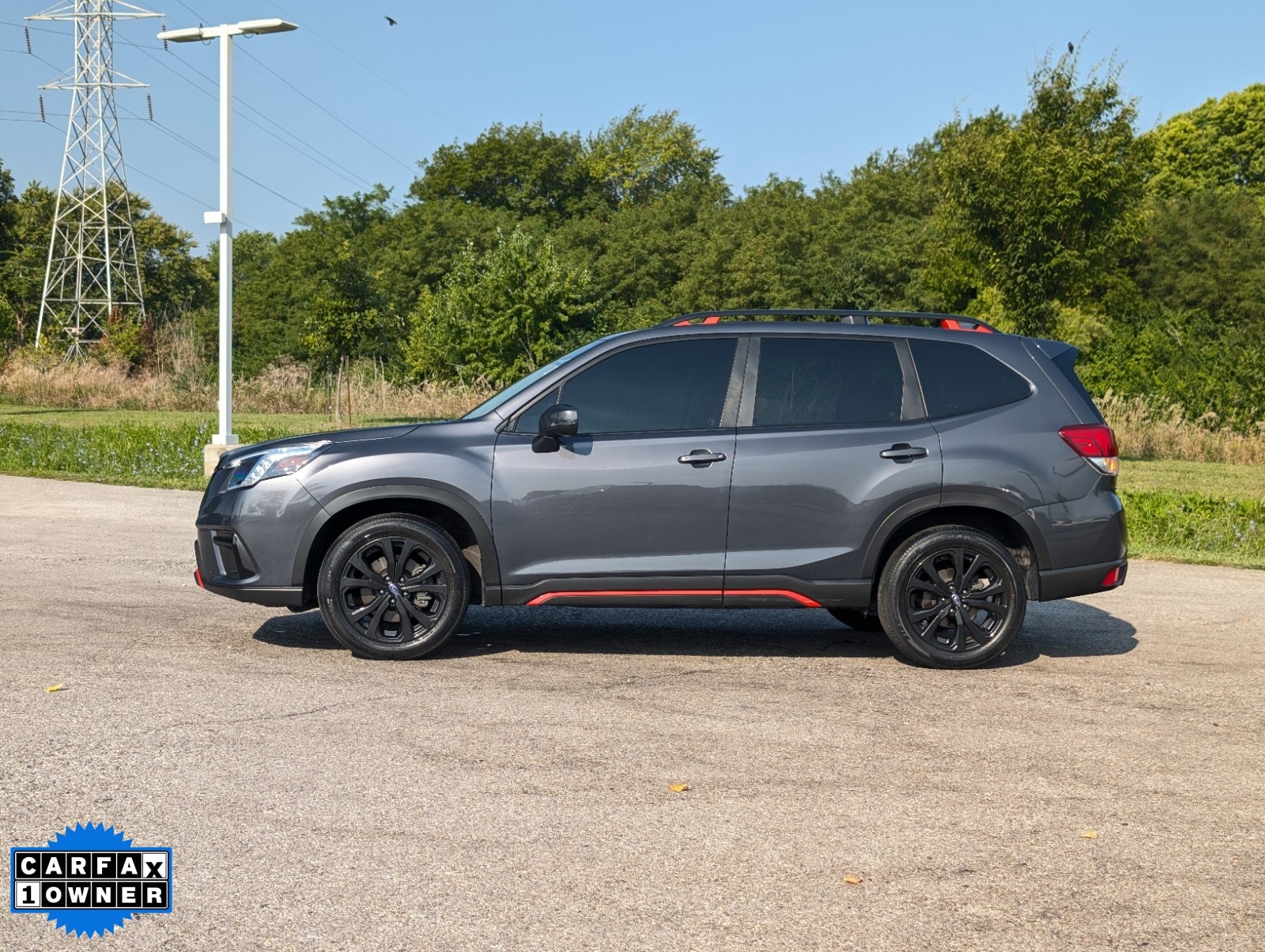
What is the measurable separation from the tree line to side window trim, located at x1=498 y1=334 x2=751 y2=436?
65.2 feet

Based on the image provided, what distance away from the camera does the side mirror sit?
7.35 m

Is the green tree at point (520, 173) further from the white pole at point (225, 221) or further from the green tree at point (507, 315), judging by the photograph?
the white pole at point (225, 221)

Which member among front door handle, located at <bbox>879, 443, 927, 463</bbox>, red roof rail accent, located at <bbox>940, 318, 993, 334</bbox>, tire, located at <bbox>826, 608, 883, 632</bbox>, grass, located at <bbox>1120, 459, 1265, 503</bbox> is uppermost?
red roof rail accent, located at <bbox>940, 318, 993, 334</bbox>

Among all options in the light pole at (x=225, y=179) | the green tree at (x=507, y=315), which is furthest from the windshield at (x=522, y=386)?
the green tree at (x=507, y=315)

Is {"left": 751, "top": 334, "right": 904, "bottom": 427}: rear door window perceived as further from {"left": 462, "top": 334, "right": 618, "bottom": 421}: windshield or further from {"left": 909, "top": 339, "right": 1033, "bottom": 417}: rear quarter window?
{"left": 462, "top": 334, "right": 618, "bottom": 421}: windshield

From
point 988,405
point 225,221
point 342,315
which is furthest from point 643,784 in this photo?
point 342,315

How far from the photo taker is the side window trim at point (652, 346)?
7.66 m

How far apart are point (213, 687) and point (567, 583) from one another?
1.89 meters

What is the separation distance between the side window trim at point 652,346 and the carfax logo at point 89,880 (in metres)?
3.60

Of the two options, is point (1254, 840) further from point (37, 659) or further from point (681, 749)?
point (37, 659)

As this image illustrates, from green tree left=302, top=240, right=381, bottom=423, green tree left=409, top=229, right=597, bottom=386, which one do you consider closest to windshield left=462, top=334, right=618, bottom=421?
green tree left=302, top=240, right=381, bottom=423

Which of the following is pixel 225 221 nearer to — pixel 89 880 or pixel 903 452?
pixel 903 452

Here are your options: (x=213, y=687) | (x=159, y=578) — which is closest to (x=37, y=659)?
(x=213, y=687)

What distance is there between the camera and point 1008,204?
26234 millimetres
